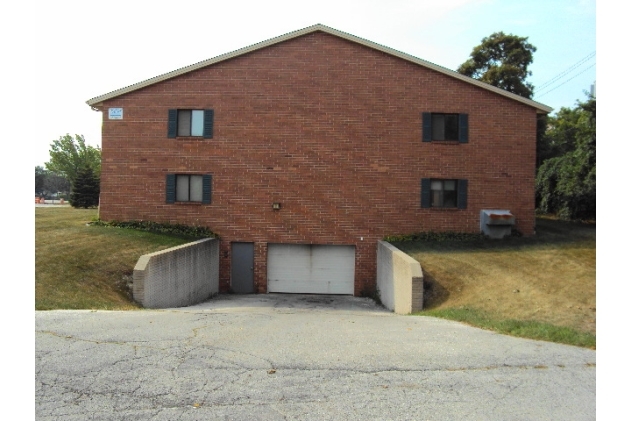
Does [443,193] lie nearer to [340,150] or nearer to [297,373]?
[340,150]

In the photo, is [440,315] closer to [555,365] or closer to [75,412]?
[555,365]

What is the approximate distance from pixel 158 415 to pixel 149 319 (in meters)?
4.55

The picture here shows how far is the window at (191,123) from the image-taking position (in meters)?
20.7

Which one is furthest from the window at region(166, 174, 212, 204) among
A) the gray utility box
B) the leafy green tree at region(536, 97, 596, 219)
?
the leafy green tree at region(536, 97, 596, 219)

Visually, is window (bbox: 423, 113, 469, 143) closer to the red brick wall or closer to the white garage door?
the red brick wall

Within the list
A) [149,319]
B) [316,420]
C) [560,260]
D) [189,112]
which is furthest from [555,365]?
[189,112]

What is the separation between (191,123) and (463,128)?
11219 millimetres

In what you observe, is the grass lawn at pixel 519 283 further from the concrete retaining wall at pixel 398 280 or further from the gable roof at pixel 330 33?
the gable roof at pixel 330 33

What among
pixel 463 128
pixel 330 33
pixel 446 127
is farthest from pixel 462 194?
pixel 330 33

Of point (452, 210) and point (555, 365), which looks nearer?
point (555, 365)

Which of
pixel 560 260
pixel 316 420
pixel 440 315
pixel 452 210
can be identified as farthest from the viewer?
pixel 452 210

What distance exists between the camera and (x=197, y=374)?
593 centimetres

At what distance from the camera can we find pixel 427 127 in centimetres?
2041

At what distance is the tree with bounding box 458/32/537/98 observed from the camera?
38250 millimetres
